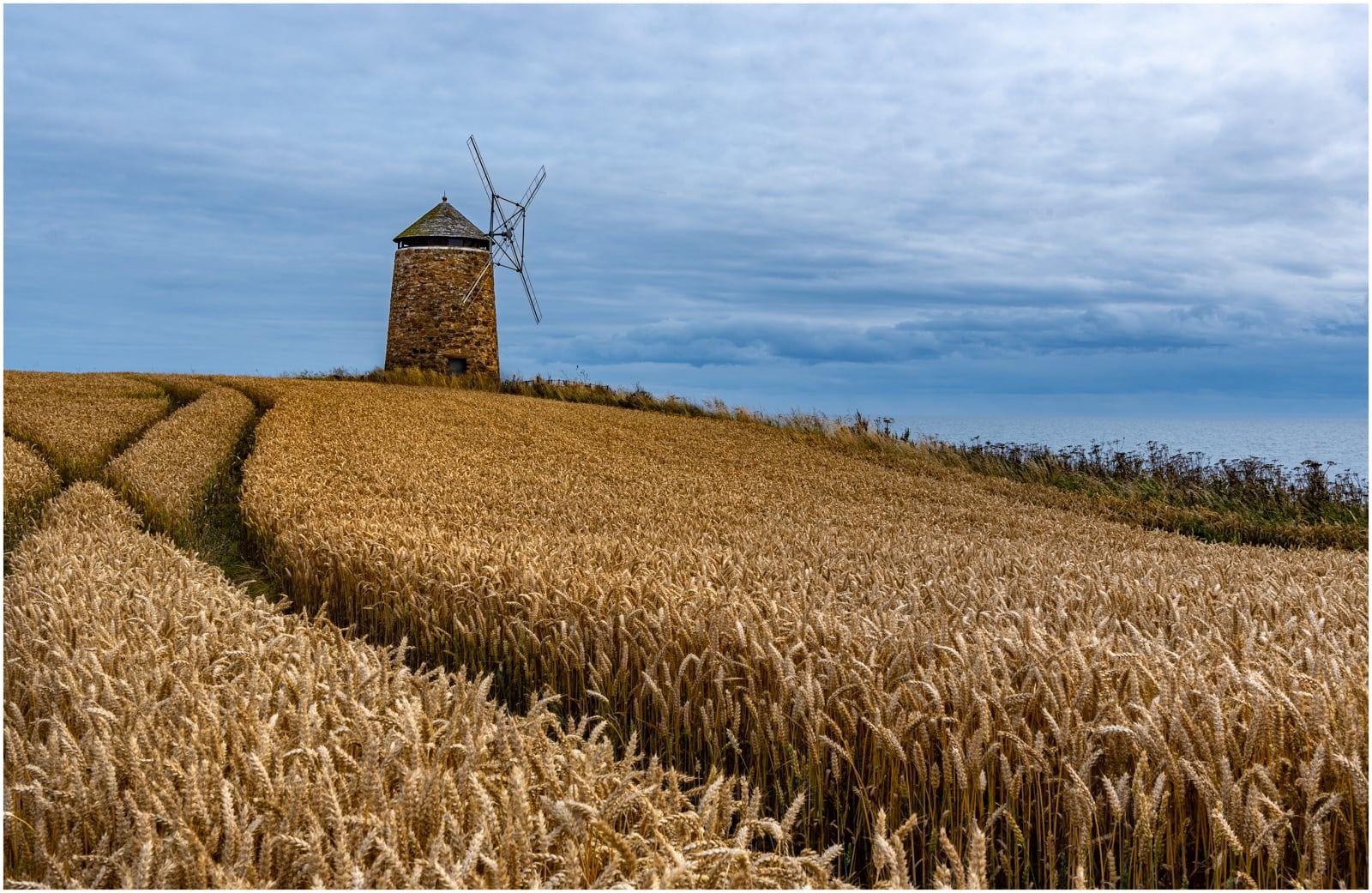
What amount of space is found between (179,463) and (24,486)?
89.0 inches

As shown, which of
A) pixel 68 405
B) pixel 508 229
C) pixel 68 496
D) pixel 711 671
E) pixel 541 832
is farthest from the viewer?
pixel 508 229

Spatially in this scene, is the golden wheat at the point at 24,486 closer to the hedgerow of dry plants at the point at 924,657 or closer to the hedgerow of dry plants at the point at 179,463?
the hedgerow of dry plants at the point at 179,463

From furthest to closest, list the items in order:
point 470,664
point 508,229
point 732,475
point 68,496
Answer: point 508,229
point 732,475
point 68,496
point 470,664

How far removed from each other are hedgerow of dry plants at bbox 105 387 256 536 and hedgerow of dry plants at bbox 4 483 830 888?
24.8ft

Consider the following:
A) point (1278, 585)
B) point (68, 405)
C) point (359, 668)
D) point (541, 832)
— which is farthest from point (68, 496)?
point (68, 405)

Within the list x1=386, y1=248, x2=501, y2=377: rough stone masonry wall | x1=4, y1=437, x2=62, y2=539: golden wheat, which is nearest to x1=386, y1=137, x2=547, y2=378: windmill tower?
x1=386, y1=248, x2=501, y2=377: rough stone masonry wall

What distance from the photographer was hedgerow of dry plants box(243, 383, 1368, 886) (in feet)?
11.3

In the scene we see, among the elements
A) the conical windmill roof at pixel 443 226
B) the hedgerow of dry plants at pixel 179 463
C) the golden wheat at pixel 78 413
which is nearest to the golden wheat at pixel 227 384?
the golden wheat at pixel 78 413

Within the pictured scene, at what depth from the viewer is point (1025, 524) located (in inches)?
529

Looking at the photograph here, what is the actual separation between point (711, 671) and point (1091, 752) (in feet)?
6.22

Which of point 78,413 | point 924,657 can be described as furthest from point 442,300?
point 924,657

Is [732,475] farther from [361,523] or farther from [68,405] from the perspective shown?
[68,405]

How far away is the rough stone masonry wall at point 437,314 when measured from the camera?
131 feet

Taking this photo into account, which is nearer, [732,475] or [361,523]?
[361,523]
